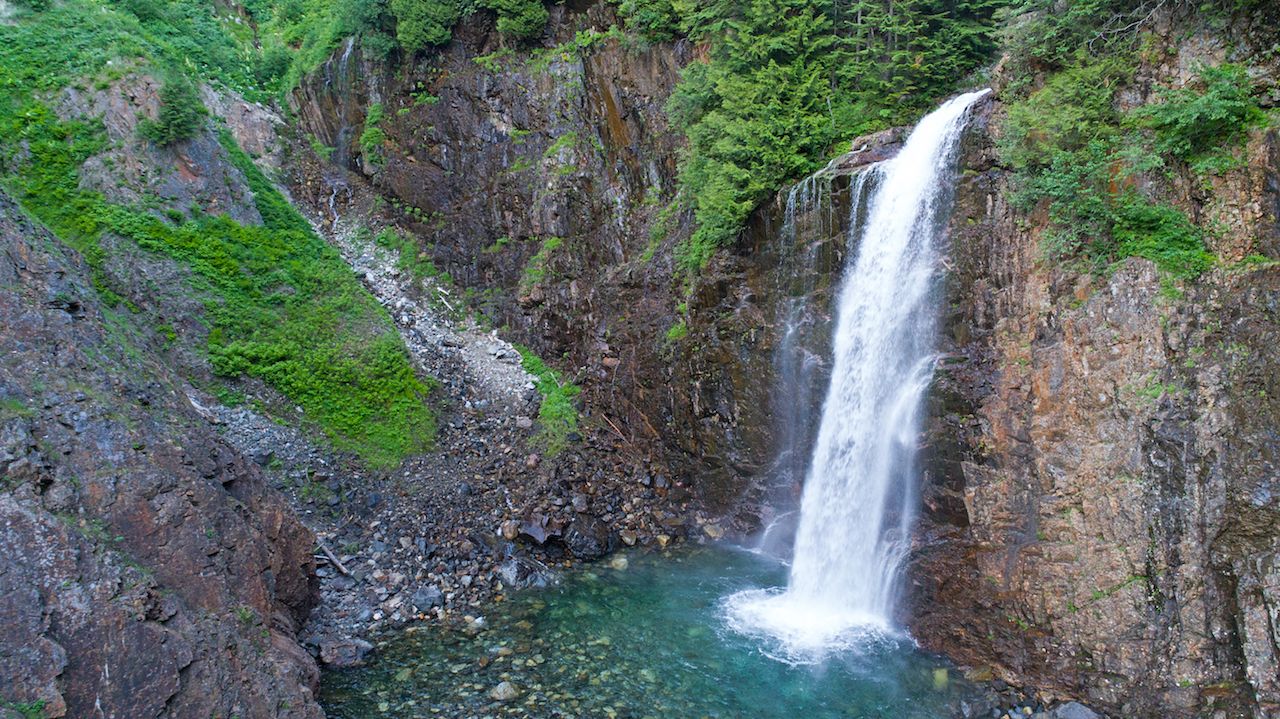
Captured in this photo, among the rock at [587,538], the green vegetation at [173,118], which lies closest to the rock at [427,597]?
the rock at [587,538]

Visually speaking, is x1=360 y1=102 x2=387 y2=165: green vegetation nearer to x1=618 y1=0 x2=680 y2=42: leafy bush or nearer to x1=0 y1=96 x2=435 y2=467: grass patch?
x1=0 y1=96 x2=435 y2=467: grass patch

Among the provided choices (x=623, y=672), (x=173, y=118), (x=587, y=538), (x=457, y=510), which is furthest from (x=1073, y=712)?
(x=173, y=118)

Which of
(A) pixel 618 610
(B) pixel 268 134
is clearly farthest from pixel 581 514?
(B) pixel 268 134

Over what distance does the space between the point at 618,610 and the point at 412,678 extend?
11.4ft

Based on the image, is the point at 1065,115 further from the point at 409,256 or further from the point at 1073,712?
the point at 409,256

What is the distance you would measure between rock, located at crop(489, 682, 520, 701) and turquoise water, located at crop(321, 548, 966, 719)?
0.22 ft

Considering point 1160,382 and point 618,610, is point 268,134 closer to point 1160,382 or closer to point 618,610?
point 618,610

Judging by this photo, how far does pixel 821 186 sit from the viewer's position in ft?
40.1

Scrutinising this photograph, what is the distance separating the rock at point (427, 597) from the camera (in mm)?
10852

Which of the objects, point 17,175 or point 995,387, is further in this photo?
point 17,175

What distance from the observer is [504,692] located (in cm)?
873

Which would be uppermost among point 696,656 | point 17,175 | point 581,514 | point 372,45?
point 372,45

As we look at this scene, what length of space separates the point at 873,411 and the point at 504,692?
7.37 meters

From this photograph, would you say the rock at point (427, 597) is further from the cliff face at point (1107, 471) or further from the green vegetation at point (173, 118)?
the green vegetation at point (173, 118)
